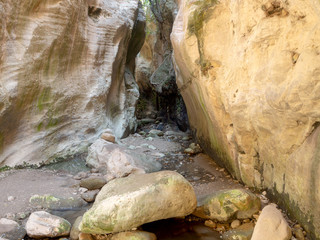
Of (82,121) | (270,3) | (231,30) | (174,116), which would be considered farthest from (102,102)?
(174,116)

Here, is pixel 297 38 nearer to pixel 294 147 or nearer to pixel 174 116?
pixel 294 147

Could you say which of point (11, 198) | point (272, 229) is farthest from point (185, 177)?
point (11, 198)

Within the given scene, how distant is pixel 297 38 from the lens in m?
3.10

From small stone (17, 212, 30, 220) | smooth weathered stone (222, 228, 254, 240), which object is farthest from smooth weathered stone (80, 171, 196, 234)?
small stone (17, 212, 30, 220)

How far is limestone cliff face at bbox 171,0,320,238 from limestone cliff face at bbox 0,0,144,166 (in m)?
3.16

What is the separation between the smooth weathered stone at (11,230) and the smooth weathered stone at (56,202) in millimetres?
609

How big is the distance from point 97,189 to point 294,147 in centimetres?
345

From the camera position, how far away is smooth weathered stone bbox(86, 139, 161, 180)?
223 inches

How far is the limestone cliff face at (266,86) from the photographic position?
2.94 meters

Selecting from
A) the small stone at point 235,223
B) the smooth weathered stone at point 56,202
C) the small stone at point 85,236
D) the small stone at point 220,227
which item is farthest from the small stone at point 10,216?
the small stone at point 235,223

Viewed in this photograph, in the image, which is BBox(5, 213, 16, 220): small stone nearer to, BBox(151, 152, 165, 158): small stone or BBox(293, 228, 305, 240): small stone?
BBox(293, 228, 305, 240): small stone

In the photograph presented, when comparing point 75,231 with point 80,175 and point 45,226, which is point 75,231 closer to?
point 45,226

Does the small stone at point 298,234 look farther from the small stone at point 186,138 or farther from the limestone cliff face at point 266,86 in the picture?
the small stone at point 186,138

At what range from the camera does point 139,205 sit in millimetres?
3361
